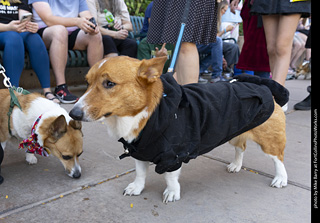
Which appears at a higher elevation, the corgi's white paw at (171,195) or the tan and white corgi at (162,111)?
the tan and white corgi at (162,111)

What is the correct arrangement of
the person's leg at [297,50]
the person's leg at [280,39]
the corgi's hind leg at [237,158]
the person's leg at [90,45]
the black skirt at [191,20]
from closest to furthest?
the corgi's hind leg at [237,158] → the black skirt at [191,20] → the person's leg at [280,39] → the person's leg at [90,45] → the person's leg at [297,50]

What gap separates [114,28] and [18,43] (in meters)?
2.21

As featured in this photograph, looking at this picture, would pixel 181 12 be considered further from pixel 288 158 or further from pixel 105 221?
pixel 105 221

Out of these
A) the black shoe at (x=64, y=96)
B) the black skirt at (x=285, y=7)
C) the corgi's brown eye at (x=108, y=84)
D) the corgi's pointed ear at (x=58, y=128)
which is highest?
the black skirt at (x=285, y=7)

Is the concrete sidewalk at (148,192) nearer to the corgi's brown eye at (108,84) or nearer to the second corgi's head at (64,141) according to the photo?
the second corgi's head at (64,141)

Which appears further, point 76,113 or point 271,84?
point 271,84

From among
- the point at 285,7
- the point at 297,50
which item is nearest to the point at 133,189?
the point at 285,7

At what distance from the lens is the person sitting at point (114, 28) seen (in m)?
5.82

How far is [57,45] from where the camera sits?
495 centimetres

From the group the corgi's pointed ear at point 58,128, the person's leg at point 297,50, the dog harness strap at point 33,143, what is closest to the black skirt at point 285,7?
the corgi's pointed ear at point 58,128

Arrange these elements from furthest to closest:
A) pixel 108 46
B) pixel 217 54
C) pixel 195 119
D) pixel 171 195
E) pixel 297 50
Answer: pixel 297 50, pixel 217 54, pixel 108 46, pixel 171 195, pixel 195 119

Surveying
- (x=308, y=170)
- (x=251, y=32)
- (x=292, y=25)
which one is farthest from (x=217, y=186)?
(x=251, y=32)

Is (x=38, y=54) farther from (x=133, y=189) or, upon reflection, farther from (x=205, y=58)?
(x=205, y=58)

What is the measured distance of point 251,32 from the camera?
505 cm
